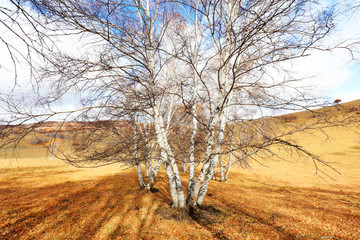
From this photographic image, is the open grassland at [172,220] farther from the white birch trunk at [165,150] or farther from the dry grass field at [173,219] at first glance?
the white birch trunk at [165,150]

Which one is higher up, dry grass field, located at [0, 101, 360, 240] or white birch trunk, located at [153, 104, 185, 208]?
white birch trunk, located at [153, 104, 185, 208]

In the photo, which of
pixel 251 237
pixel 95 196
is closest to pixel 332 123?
pixel 251 237

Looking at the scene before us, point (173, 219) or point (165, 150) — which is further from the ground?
point (165, 150)

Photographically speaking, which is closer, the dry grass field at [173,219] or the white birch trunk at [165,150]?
the dry grass field at [173,219]

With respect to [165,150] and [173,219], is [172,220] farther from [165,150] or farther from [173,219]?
[165,150]

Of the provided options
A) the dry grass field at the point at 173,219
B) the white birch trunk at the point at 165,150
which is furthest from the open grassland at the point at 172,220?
the white birch trunk at the point at 165,150

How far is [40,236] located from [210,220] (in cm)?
497

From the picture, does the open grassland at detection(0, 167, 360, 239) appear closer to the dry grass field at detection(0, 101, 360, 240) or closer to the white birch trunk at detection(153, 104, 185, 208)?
the dry grass field at detection(0, 101, 360, 240)

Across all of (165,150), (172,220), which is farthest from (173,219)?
(165,150)

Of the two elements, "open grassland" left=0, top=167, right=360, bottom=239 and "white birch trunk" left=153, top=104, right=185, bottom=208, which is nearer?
"open grassland" left=0, top=167, right=360, bottom=239

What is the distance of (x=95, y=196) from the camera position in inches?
293

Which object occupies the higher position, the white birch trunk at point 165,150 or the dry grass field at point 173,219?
the white birch trunk at point 165,150

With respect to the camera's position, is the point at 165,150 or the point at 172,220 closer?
the point at 165,150

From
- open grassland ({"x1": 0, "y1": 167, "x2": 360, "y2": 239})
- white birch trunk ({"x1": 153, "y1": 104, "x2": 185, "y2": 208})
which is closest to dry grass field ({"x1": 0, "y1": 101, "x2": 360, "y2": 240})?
open grassland ({"x1": 0, "y1": 167, "x2": 360, "y2": 239})
